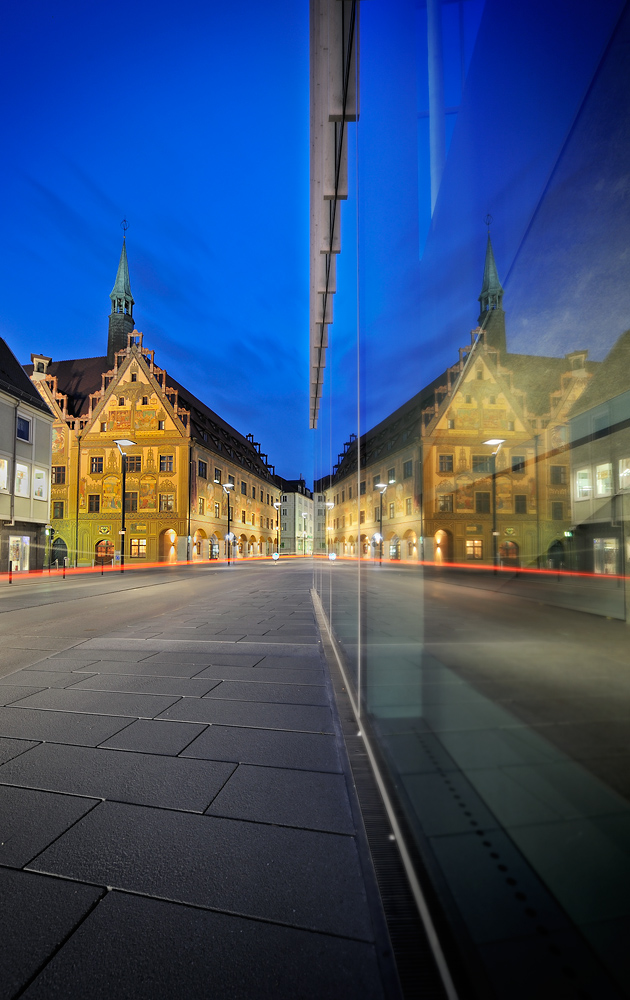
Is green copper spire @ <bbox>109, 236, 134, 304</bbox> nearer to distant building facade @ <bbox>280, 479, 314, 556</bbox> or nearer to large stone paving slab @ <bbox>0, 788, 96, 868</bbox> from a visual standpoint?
distant building facade @ <bbox>280, 479, 314, 556</bbox>

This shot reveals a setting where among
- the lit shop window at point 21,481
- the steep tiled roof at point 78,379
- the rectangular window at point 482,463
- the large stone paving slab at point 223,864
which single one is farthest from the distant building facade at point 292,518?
the rectangular window at point 482,463

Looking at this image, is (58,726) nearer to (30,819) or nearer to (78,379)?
(30,819)

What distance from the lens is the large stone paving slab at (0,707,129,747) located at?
325 cm

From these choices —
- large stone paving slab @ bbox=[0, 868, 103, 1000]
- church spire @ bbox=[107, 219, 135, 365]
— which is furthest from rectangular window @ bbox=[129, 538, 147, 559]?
large stone paving slab @ bbox=[0, 868, 103, 1000]

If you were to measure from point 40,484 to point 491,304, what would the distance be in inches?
1291

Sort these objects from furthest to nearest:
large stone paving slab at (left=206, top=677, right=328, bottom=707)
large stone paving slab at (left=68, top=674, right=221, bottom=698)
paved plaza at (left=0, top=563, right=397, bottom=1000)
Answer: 1. large stone paving slab at (left=68, top=674, right=221, bottom=698)
2. large stone paving slab at (left=206, top=677, right=328, bottom=707)
3. paved plaza at (left=0, top=563, right=397, bottom=1000)

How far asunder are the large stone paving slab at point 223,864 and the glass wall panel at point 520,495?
343 millimetres

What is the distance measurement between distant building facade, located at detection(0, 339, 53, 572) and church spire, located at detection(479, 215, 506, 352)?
2996 centimetres

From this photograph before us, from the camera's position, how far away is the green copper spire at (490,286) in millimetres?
1134

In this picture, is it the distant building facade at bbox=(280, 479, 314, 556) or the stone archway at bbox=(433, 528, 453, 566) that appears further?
the distant building facade at bbox=(280, 479, 314, 556)

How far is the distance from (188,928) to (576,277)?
2190 millimetres

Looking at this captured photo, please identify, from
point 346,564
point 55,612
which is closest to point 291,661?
point 346,564

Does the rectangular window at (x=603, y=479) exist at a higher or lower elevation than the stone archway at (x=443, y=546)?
higher

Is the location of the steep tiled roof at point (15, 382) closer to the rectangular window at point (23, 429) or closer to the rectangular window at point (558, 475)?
the rectangular window at point (23, 429)
